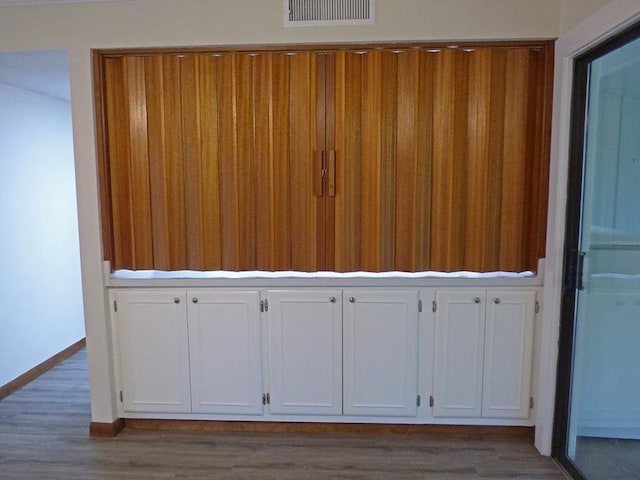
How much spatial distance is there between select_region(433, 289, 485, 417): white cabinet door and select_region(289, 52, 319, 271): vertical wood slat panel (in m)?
0.78

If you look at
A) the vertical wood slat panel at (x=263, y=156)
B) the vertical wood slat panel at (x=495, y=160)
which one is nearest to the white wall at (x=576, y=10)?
the vertical wood slat panel at (x=495, y=160)

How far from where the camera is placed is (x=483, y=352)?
2.54 metres

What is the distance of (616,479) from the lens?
2062mm

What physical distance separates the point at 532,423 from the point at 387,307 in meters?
1.04

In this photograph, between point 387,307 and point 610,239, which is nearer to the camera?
point 610,239

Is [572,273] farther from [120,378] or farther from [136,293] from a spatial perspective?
[120,378]

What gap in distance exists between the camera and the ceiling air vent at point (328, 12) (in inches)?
93.8

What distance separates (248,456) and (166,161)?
166 cm

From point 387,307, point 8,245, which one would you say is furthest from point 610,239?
point 8,245

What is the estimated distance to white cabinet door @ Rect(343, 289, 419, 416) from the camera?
2.55 meters

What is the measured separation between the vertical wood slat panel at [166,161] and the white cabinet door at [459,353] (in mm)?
1500

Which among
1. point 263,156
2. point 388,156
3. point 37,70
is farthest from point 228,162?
point 37,70

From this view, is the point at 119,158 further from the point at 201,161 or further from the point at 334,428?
the point at 334,428

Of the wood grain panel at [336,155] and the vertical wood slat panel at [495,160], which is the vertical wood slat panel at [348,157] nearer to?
the wood grain panel at [336,155]
